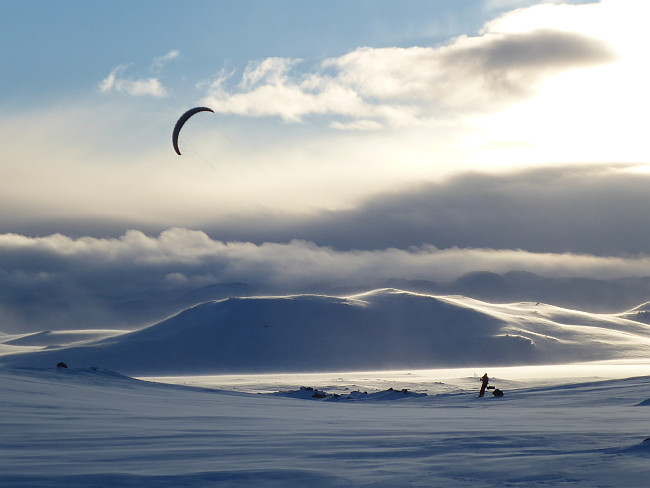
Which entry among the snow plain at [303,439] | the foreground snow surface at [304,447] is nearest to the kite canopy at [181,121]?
the snow plain at [303,439]

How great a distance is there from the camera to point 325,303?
110938 millimetres

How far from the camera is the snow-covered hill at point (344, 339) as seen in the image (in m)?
91.6

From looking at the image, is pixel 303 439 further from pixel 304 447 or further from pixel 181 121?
pixel 181 121

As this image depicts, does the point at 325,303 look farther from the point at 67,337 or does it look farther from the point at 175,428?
the point at 175,428

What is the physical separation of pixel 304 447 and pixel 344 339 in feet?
300

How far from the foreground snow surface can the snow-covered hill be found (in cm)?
7272

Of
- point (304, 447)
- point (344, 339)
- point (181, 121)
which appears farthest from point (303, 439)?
point (344, 339)

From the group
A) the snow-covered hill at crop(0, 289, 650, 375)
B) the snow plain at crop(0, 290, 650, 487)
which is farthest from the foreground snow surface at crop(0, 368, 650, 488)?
the snow-covered hill at crop(0, 289, 650, 375)

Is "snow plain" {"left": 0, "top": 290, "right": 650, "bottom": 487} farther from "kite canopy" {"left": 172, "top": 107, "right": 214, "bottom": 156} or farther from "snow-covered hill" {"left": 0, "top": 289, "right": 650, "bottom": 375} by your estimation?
"snow-covered hill" {"left": 0, "top": 289, "right": 650, "bottom": 375}

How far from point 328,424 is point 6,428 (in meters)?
A: 6.13

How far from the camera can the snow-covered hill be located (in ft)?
301

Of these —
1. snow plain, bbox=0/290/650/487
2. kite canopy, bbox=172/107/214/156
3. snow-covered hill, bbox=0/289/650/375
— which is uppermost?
kite canopy, bbox=172/107/214/156

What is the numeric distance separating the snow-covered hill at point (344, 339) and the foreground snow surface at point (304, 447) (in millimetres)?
72717

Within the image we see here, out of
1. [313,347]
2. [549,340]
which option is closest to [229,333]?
[313,347]
